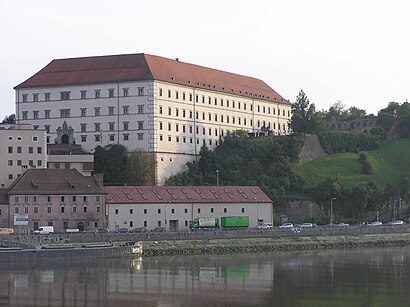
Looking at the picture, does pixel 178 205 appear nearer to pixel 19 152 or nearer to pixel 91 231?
pixel 91 231

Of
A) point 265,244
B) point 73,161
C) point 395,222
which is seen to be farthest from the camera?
point 395,222

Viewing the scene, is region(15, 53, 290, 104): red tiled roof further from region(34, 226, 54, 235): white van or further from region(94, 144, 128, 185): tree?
region(34, 226, 54, 235): white van

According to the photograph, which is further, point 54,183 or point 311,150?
point 311,150

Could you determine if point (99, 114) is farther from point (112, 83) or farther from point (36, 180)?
point (36, 180)

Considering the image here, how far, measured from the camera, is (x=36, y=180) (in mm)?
108750

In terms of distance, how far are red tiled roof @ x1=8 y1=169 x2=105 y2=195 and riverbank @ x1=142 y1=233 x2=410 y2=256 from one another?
13.0 meters

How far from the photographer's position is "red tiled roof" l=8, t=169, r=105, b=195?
108 m

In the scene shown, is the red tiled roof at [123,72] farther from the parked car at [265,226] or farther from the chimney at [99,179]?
the parked car at [265,226]

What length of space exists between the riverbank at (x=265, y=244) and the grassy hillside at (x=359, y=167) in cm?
Answer: 1945

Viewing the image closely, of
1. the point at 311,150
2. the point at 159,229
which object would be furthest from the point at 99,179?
the point at 311,150

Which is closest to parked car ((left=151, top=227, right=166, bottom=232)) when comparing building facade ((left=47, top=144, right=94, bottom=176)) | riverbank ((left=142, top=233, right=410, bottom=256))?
riverbank ((left=142, top=233, right=410, bottom=256))

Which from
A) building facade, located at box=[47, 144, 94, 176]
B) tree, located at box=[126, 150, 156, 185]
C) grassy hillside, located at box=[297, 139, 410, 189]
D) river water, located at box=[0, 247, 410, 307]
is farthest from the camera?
grassy hillside, located at box=[297, 139, 410, 189]

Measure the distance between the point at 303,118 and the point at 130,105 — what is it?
31354 millimetres

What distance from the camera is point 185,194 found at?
116 meters
